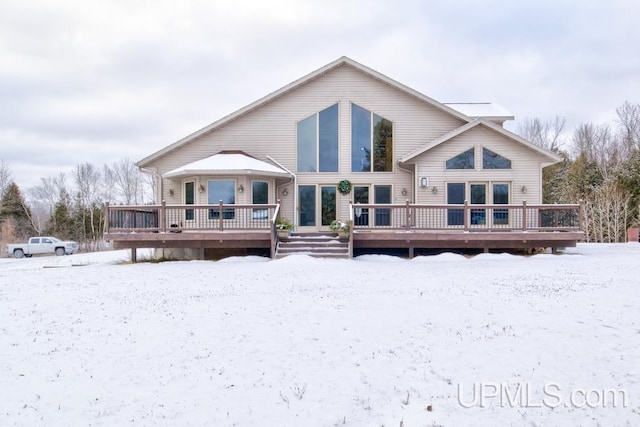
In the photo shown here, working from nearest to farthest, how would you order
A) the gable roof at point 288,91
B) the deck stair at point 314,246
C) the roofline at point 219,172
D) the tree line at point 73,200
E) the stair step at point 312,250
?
1. the deck stair at point 314,246
2. the stair step at point 312,250
3. the roofline at point 219,172
4. the gable roof at point 288,91
5. the tree line at point 73,200

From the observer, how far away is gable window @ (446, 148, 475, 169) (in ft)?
44.9

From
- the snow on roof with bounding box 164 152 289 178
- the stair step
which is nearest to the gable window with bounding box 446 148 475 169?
the stair step

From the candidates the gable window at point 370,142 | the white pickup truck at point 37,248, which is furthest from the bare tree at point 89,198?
the gable window at point 370,142

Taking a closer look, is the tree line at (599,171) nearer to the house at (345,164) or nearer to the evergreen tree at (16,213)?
the house at (345,164)

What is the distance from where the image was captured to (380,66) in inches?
1426

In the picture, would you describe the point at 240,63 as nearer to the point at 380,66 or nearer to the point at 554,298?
the point at 380,66

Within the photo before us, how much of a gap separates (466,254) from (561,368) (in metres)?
9.04

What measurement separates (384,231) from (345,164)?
3.73m

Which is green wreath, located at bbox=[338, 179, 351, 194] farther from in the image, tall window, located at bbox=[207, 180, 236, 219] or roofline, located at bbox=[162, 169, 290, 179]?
tall window, located at bbox=[207, 180, 236, 219]

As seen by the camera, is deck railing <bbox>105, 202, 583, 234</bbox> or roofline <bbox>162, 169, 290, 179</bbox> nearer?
deck railing <bbox>105, 202, 583, 234</bbox>

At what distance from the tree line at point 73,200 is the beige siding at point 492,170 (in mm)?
28973

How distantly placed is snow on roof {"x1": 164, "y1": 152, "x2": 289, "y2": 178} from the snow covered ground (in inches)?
231

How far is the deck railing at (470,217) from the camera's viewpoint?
11.7 metres

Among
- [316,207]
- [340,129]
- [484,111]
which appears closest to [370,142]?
[340,129]
